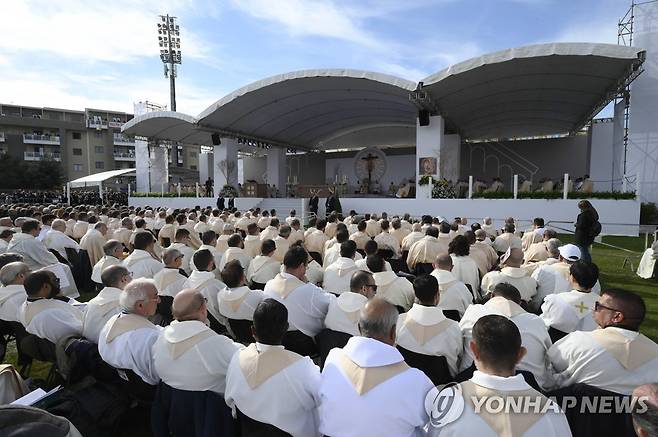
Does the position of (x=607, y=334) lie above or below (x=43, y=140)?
below

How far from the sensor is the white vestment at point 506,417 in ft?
5.65

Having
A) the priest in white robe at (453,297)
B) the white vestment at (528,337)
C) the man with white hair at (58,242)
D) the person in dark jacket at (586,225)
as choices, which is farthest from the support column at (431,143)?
the white vestment at (528,337)

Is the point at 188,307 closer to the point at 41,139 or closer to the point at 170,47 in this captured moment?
the point at 170,47

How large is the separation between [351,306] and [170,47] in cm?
4140

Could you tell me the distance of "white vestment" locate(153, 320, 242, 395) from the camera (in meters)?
2.59

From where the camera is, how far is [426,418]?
6.63 feet

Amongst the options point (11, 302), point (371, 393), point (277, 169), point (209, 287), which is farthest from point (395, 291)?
point (277, 169)

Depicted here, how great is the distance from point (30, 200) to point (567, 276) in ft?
115

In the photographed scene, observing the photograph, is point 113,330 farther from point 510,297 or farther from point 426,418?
point 510,297

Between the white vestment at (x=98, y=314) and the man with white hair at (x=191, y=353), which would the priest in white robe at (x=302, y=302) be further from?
the white vestment at (x=98, y=314)

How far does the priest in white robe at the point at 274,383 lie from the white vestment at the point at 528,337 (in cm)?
109

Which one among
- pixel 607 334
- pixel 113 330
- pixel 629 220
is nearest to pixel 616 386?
pixel 607 334

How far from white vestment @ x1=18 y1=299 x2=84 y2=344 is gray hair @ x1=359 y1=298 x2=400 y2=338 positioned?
271cm

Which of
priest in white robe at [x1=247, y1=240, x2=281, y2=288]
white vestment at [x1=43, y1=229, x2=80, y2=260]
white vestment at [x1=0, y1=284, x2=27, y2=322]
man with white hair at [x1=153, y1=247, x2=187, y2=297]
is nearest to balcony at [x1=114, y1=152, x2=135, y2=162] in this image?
white vestment at [x1=43, y1=229, x2=80, y2=260]
